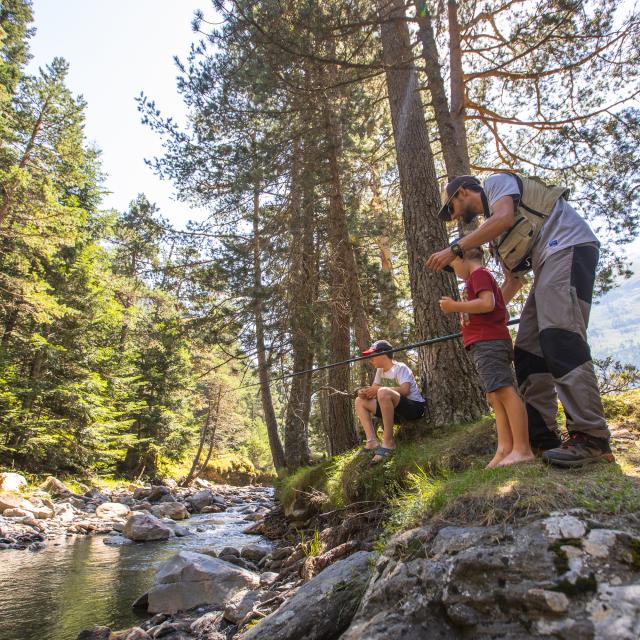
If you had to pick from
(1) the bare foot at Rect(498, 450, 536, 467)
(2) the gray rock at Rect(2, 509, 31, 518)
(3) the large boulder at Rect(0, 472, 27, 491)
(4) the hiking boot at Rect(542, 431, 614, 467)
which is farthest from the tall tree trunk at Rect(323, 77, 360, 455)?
(3) the large boulder at Rect(0, 472, 27, 491)

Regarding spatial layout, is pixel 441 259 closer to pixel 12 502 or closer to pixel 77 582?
pixel 77 582

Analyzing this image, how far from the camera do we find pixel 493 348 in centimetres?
297

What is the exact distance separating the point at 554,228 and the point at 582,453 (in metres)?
1.31

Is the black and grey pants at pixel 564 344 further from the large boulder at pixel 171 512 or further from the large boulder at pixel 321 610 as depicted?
the large boulder at pixel 171 512

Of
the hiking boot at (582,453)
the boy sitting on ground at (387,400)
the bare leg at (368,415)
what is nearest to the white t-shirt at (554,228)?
the hiking boot at (582,453)

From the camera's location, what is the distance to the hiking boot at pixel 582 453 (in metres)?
2.38

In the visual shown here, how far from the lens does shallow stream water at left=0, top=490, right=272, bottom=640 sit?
4.01 metres

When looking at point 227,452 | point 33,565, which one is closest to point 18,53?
point 33,565

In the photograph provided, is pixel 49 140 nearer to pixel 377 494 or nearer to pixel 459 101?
pixel 459 101

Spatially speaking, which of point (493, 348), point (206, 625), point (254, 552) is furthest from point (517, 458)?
point (254, 552)

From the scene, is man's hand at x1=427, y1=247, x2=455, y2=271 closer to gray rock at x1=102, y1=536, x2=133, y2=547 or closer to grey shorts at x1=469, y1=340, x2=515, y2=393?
grey shorts at x1=469, y1=340, x2=515, y2=393

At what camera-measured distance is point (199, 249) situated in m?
10.2

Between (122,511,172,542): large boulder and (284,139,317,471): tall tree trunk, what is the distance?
3293 millimetres

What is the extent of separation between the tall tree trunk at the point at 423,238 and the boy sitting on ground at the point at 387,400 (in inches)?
10.0
